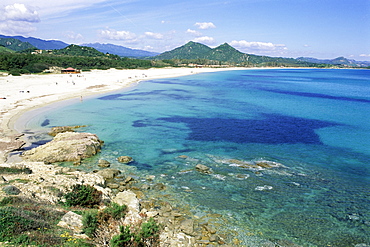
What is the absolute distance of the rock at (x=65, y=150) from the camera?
68.5ft

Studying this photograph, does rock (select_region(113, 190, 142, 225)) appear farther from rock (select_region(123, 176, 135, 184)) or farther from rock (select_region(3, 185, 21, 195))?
rock (select_region(3, 185, 21, 195))

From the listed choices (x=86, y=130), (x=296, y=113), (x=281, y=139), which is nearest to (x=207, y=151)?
(x=281, y=139)

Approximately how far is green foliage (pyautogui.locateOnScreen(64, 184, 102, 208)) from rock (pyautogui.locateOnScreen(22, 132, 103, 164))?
26.4 ft

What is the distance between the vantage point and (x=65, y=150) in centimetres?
2178

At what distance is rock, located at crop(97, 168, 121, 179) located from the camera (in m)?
18.1

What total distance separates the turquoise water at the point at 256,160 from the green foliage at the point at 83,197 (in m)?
4.75

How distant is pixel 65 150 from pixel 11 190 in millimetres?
9598

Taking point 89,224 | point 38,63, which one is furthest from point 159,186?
point 38,63

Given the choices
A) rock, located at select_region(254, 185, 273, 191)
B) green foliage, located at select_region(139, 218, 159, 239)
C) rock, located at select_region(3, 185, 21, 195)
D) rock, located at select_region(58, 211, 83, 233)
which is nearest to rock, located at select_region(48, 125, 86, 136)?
rock, located at select_region(3, 185, 21, 195)

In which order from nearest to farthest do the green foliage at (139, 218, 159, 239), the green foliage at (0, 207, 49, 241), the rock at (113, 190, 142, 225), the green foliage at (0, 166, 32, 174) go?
the green foliage at (0, 207, 49, 241)
the green foliage at (139, 218, 159, 239)
the rock at (113, 190, 142, 225)
the green foliage at (0, 166, 32, 174)

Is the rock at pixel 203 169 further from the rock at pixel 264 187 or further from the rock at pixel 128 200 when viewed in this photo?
the rock at pixel 128 200

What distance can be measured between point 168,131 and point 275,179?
15094 mm

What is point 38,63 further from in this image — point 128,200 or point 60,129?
point 128,200

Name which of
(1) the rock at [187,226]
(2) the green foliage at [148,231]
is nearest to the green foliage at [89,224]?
(2) the green foliage at [148,231]
